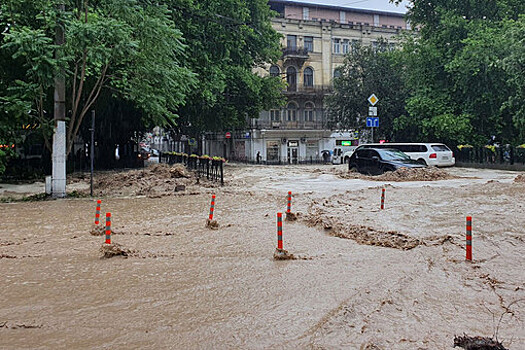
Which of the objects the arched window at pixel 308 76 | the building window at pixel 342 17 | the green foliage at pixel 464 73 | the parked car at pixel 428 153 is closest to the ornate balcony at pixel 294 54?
the arched window at pixel 308 76

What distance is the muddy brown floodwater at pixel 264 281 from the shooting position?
4.89 meters

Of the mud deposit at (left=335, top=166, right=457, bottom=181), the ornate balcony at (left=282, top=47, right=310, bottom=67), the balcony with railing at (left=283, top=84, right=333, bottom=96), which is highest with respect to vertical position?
the ornate balcony at (left=282, top=47, right=310, bottom=67)

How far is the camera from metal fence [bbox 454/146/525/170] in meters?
29.3

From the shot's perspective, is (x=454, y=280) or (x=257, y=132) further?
(x=257, y=132)

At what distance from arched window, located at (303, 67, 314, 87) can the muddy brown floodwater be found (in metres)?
42.1

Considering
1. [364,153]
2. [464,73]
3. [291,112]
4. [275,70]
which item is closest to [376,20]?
[275,70]

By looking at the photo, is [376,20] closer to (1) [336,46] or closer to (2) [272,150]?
(1) [336,46]

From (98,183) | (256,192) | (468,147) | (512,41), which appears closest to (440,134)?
(468,147)

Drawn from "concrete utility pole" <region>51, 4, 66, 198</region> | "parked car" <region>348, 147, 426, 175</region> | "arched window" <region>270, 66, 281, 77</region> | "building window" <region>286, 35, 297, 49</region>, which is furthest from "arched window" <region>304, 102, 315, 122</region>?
"concrete utility pole" <region>51, 4, 66, 198</region>

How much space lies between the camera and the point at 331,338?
479 centimetres

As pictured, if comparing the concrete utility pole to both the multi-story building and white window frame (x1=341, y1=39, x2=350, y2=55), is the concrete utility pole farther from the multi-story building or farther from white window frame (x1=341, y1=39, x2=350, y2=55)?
white window frame (x1=341, y1=39, x2=350, y2=55)

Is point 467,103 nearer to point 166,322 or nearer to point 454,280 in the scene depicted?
point 454,280

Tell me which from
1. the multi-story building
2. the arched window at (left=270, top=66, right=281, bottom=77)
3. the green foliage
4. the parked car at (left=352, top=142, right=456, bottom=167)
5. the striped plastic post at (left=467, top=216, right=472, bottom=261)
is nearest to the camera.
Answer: the striped plastic post at (left=467, top=216, right=472, bottom=261)

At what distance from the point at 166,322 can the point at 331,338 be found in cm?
169
